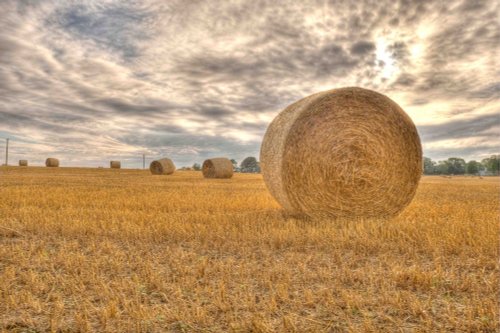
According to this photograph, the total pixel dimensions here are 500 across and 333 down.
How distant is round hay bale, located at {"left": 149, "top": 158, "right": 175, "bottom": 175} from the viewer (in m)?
32.2

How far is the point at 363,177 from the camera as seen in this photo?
7.96m

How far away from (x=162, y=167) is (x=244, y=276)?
28961 mm

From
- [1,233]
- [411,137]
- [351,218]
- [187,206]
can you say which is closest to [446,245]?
[351,218]

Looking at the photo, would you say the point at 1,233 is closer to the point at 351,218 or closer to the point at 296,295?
the point at 296,295

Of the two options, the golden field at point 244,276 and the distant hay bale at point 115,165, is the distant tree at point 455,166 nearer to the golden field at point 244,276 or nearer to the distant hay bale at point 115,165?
the distant hay bale at point 115,165

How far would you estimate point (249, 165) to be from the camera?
84.4 meters

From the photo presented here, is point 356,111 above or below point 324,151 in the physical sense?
above

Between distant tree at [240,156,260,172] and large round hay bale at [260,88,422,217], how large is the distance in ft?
243

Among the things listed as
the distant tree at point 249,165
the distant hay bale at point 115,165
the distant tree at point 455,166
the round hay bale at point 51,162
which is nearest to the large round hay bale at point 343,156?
the distant hay bale at point 115,165

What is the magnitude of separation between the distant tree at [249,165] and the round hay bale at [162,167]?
1980 inches

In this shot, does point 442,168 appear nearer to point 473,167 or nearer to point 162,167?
point 473,167

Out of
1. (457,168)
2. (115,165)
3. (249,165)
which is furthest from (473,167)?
(115,165)

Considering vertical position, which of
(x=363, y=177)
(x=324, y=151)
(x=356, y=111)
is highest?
(x=356, y=111)

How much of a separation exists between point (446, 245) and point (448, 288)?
68.9 inches
